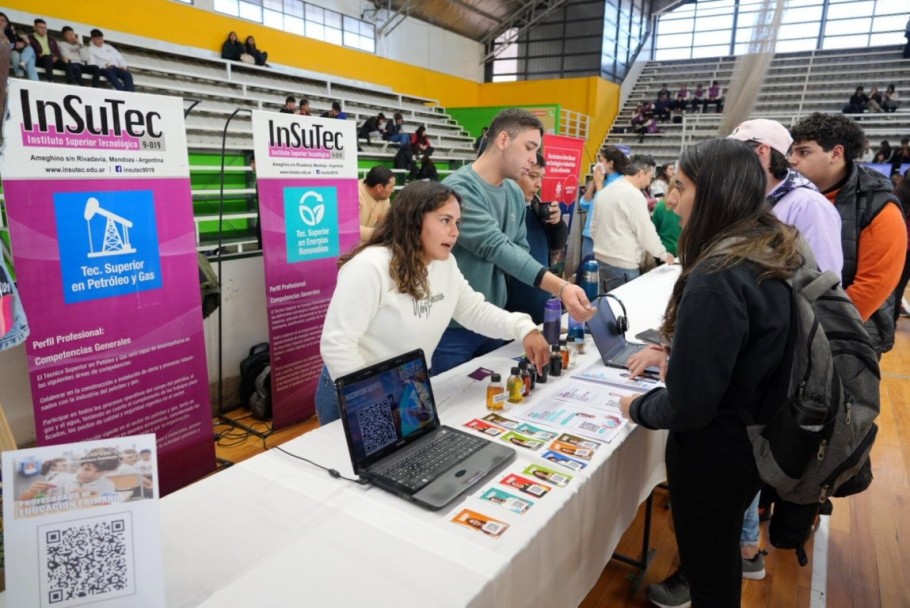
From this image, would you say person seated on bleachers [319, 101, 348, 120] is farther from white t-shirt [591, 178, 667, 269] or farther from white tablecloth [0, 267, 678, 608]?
white tablecloth [0, 267, 678, 608]

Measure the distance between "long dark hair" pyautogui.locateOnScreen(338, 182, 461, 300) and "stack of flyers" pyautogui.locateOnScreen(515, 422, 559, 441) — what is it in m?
0.48

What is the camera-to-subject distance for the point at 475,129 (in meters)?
13.3

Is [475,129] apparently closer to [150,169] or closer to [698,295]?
[150,169]

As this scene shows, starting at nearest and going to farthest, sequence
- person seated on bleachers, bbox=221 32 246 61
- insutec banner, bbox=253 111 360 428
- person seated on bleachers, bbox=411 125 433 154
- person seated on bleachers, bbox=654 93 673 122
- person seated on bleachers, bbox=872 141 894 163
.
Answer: insutec banner, bbox=253 111 360 428 < person seated on bleachers, bbox=221 32 246 61 < person seated on bleachers, bbox=411 125 433 154 < person seated on bleachers, bbox=872 141 894 163 < person seated on bleachers, bbox=654 93 673 122

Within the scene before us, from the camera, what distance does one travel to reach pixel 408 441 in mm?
1337

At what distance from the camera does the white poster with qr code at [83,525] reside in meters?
0.72

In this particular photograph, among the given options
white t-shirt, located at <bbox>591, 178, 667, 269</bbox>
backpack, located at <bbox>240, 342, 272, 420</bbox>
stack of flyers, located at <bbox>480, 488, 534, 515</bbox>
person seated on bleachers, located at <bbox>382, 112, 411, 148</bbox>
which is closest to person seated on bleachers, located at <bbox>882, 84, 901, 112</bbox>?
person seated on bleachers, located at <bbox>382, 112, 411, 148</bbox>

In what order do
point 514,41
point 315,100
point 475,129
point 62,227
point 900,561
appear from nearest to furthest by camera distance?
point 62,227 → point 900,561 → point 315,100 → point 475,129 → point 514,41

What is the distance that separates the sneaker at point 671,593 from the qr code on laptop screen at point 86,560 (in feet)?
5.29

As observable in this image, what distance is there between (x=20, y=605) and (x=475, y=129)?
1345 centimetres

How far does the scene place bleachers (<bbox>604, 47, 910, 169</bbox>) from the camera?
41.8 feet

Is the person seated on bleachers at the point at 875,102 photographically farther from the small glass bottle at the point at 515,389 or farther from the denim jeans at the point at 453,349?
the small glass bottle at the point at 515,389

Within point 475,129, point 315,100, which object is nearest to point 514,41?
point 475,129

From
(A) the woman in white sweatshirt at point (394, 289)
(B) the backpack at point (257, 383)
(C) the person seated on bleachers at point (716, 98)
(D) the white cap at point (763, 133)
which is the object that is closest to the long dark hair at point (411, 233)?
(A) the woman in white sweatshirt at point (394, 289)
